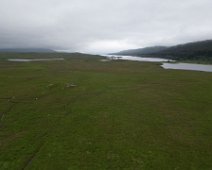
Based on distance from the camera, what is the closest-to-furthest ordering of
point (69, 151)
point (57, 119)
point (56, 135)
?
point (69, 151) < point (56, 135) < point (57, 119)

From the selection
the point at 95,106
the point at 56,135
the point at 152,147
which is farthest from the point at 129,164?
the point at 95,106

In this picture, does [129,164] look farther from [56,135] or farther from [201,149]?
[56,135]

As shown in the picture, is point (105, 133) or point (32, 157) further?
point (105, 133)

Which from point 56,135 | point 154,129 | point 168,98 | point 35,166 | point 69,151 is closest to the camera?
point 35,166

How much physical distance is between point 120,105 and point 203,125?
12.9 meters

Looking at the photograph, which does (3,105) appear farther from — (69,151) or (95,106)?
(69,151)

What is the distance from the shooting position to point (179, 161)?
15805 mm

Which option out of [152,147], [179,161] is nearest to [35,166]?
[152,147]

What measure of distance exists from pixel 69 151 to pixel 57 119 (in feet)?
28.8

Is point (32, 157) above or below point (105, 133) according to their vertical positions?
above

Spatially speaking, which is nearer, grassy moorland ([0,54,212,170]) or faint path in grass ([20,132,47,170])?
faint path in grass ([20,132,47,170])

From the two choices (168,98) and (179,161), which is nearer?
(179,161)

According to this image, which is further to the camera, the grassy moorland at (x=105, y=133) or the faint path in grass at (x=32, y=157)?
the grassy moorland at (x=105, y=133)

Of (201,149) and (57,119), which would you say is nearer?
(201,149)
